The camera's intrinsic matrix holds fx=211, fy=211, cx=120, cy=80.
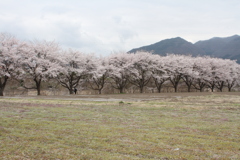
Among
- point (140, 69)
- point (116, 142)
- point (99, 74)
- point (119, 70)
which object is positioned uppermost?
point (140, 69)

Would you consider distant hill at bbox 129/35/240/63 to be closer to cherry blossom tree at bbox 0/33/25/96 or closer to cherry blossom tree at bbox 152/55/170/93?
cherry blossom tree at bbox 152/55/170/93

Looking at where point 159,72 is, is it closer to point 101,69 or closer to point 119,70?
point 119,70

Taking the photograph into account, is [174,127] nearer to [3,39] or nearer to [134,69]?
[3,39]

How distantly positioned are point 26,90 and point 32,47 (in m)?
7.39

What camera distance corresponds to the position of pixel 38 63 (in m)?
33.7

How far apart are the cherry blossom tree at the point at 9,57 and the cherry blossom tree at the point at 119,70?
652 inches

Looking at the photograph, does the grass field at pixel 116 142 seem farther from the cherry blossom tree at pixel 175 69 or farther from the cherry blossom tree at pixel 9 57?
the cherry blossom tree at pixel 175 69

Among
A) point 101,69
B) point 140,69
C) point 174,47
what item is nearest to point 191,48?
point 174,47

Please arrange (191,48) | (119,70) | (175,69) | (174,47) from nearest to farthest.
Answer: (119,70) → (175,69) → (174,47) → (191,48)

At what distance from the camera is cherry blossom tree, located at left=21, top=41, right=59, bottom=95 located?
32.9 m

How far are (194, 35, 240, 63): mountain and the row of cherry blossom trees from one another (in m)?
73.4

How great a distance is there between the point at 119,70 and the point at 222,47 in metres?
125

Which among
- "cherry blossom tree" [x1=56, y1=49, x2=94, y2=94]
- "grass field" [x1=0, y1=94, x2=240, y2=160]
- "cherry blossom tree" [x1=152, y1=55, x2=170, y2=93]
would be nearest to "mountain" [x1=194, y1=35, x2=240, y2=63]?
"cherry blossom tree" [x1=152, y1=55, x2=170, y2=93]

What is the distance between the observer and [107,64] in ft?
139
